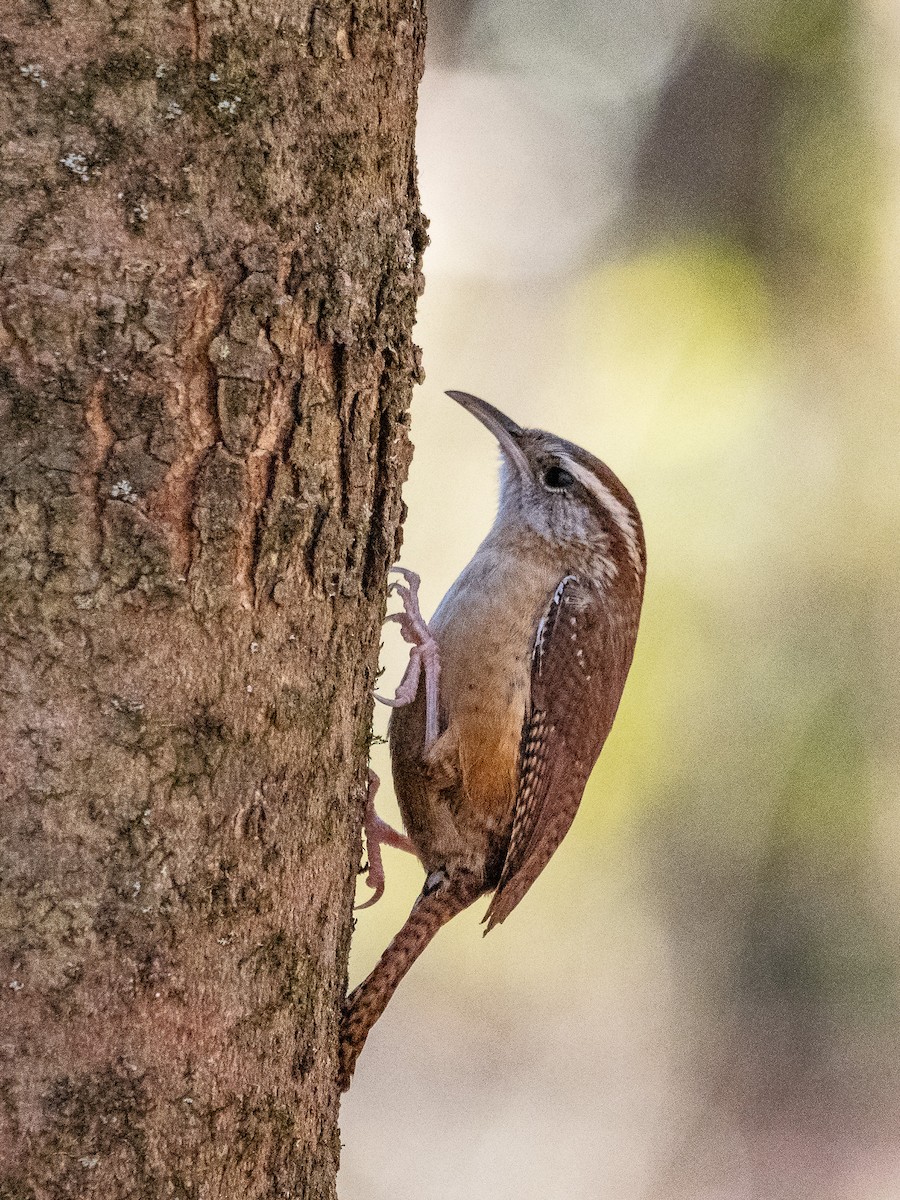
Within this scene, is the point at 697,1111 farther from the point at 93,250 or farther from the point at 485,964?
the point at 93,250

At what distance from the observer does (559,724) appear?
333 cm

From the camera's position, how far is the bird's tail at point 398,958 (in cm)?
228

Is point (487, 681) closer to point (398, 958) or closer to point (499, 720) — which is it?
point (499, 720)

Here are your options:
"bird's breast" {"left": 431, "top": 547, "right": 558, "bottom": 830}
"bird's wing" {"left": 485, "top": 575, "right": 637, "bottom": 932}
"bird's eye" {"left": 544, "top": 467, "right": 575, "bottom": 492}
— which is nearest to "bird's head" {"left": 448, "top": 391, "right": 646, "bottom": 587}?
"bird's eye" {"left": 544, "top": 467, "right": 575, "bottom": 492}

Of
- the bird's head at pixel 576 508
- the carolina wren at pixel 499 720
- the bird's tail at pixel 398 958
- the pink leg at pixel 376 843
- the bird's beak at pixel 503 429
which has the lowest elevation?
the bird's tail at pixel 398 958

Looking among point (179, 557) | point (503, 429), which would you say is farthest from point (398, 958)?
point (503, 429)

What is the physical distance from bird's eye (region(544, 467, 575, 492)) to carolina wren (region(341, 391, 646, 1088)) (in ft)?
0.77

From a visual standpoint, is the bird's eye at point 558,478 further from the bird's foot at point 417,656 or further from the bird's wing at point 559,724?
the bird's foot at point 417,656

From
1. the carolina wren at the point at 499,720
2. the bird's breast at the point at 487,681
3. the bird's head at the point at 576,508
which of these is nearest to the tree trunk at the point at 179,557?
the carolina wren at the point at 499,720

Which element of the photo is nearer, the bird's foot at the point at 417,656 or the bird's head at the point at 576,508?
the bird's foot at the point at 417,656

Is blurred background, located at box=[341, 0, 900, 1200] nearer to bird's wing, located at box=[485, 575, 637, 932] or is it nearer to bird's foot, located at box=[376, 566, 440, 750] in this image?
bird's wing, located at box=[485, 575, 637, 932]

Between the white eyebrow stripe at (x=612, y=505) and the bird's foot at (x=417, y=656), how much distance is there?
26.3 inches

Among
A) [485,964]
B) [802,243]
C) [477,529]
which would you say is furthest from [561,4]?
[485,964]

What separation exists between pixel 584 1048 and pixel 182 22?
21.0 feet
